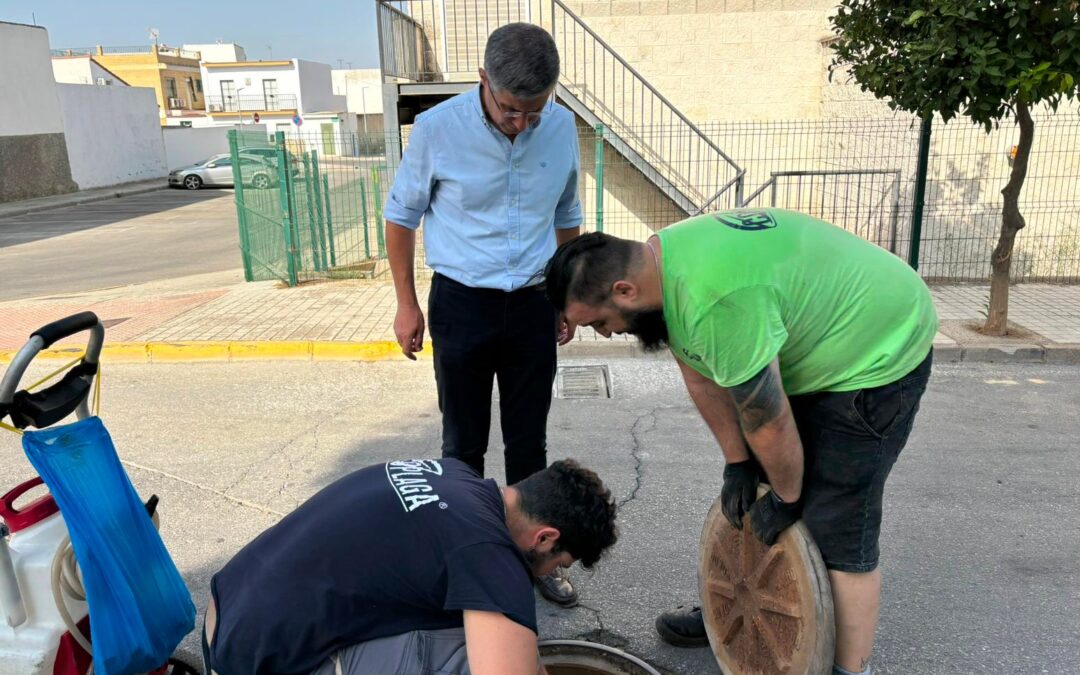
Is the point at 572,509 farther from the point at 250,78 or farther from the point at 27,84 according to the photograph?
the point at 250,78

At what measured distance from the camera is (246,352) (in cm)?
638

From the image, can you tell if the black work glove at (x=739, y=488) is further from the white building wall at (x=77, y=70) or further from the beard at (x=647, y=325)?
the white building wall at (x=77, y=70)

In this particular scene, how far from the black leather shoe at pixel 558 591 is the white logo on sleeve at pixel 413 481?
4.26ft

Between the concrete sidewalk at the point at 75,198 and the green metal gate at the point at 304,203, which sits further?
A: the concrete sidewalk at the point at 75,198

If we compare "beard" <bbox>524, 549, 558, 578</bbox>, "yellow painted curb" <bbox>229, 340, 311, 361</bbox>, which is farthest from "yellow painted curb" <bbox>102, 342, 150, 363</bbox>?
"beard" <bbox>524, 549, 558, 578</bbox>

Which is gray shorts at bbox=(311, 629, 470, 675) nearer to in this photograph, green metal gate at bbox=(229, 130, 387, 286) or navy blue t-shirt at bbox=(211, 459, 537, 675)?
navy blue t-shirt at bbox=(211, 459, 537, 675)

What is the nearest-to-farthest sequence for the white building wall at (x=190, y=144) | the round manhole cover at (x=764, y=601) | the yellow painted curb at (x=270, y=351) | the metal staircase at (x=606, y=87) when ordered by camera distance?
the round manhole cover at (x=764, y=601) → the yellow painted curb at (x=270, y=351) → the metal staircase at (x=606, y=87) → the white building wall at (x=190, y=144)

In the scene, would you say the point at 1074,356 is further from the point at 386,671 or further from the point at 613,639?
the point at 386,671

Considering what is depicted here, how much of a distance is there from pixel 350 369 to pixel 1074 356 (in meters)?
5.48

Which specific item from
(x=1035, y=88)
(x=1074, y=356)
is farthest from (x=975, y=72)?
(x=1074, y=356)

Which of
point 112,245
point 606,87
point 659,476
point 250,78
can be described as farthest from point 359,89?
point 659,476

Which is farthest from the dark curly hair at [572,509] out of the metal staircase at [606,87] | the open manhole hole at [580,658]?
the metal staircase at [606,87]

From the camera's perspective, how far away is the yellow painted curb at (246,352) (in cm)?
636

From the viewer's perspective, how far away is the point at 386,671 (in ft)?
5.58
